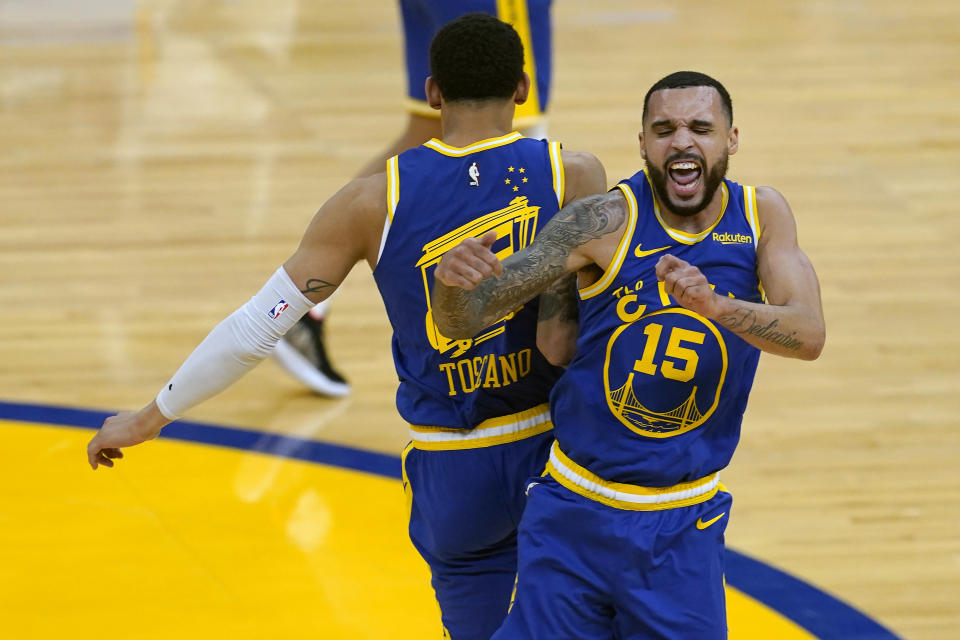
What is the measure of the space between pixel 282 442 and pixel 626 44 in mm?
5832

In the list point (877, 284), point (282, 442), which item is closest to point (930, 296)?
point (877, 284)

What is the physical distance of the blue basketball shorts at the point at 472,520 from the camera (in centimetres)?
301

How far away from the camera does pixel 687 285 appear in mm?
2422

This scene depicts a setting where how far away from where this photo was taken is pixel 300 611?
4066mm

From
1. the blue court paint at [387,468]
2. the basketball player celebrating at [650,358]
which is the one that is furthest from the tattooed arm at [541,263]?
the blue court paint at [387,468]

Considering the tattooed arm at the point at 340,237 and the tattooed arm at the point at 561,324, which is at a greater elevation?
the tattooed arm at the point at 340,237

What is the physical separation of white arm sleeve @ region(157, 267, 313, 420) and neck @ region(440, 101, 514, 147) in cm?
45

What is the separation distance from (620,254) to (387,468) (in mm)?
2361

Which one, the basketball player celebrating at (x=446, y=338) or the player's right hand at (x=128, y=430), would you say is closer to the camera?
the basketball player celebrating at (x=446, y=338)

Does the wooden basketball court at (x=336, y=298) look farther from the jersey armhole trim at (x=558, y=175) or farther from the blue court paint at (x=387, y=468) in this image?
the jersey armhole trim at (x=558, y=175)

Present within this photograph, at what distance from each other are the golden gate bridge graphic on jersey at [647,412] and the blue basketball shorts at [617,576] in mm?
171

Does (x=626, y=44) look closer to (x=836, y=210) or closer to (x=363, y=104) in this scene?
(x=363, y=104)

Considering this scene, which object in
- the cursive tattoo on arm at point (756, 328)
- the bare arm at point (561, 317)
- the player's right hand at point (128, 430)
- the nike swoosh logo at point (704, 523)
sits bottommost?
the nike swoosh logo at point (704, 523)

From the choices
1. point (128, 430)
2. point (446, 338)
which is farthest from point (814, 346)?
point (128, 430)
